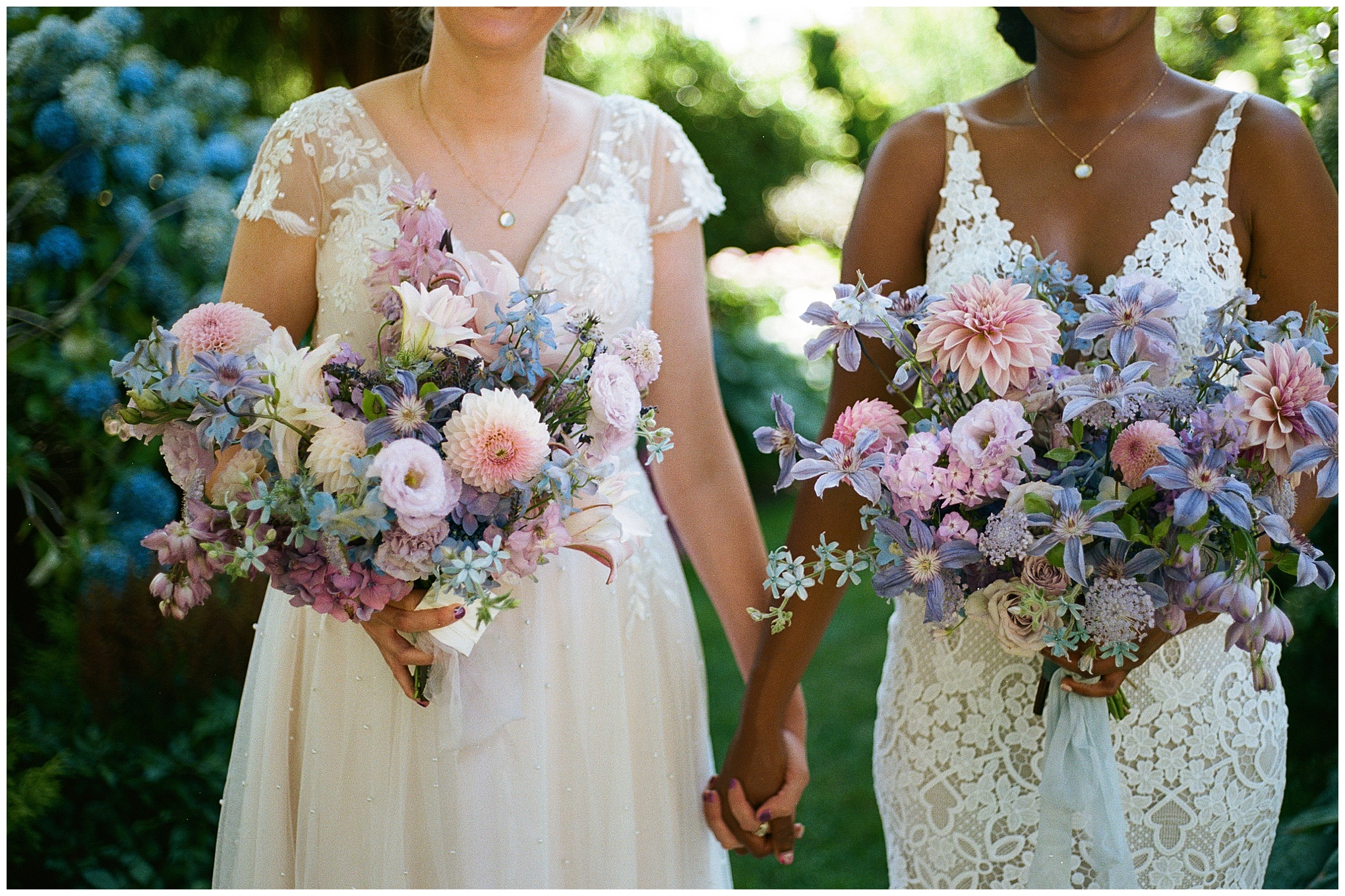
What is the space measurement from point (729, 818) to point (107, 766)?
1.98 meters

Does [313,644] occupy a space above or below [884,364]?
below

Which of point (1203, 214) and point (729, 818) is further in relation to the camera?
point (729, 818)

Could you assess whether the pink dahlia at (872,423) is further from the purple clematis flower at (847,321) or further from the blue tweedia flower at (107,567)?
the blue tweedia flower at (107,567)

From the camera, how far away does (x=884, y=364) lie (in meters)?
2.14

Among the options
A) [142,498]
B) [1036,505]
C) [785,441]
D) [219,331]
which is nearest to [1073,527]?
[1036,505]

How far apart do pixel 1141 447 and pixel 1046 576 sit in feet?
0.70

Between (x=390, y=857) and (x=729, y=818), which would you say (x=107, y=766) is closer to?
(x=390, y=857)

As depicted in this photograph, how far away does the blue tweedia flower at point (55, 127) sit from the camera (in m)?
3.13

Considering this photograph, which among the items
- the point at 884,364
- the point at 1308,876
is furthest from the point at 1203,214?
the point at 1308,876

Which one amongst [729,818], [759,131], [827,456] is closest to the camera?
[827,456]

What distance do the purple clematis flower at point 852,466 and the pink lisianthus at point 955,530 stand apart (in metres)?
0.10

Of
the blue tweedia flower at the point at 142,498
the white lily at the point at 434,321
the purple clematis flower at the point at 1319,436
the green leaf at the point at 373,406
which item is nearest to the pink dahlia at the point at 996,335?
the purple clematis flower at the point at 1319,436

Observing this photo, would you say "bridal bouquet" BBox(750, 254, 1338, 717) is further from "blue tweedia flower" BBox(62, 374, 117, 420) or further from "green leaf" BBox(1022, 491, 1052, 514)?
"blue tweedia flower" BBox(62, 374, 117, 420)

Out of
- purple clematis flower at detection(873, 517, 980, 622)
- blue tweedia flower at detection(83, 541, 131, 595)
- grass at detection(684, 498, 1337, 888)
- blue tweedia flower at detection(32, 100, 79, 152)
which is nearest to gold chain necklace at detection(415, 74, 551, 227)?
purple clematis flower at detection(873, 517, 980, 622)
